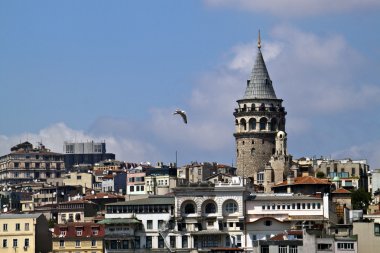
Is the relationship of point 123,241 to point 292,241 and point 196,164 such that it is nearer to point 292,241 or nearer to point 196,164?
point 292,241

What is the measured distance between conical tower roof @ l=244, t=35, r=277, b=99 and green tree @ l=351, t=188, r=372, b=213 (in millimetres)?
17204

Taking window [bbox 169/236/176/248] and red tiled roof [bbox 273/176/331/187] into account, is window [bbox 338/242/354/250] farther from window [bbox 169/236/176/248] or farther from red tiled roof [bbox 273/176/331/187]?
red tiled roof [bbox 273/176/331/187]

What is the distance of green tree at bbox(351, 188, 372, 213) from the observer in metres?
147

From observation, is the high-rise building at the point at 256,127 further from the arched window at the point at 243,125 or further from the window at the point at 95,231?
the window at the point at 95,231

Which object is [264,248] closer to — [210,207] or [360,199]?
[210,207]

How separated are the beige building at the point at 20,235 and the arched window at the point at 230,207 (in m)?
16.1

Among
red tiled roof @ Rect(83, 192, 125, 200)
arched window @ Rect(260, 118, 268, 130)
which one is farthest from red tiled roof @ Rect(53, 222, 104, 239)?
arched window @ Rect(260, 118, 268, 130)

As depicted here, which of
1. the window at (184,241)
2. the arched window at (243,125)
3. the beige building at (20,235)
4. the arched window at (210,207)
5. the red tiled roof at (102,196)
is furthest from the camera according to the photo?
the red tiled roof at (102,196)

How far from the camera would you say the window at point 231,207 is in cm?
13050

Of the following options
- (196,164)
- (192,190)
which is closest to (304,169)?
(196,164)

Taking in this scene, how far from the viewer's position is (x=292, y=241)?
114 m

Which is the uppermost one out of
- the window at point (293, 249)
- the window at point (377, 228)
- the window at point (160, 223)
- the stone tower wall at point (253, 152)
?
the stone tower wall at point (253, 152)

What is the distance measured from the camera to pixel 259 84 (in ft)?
545

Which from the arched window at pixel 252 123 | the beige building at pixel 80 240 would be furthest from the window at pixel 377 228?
the arched window at pixel 252 123
